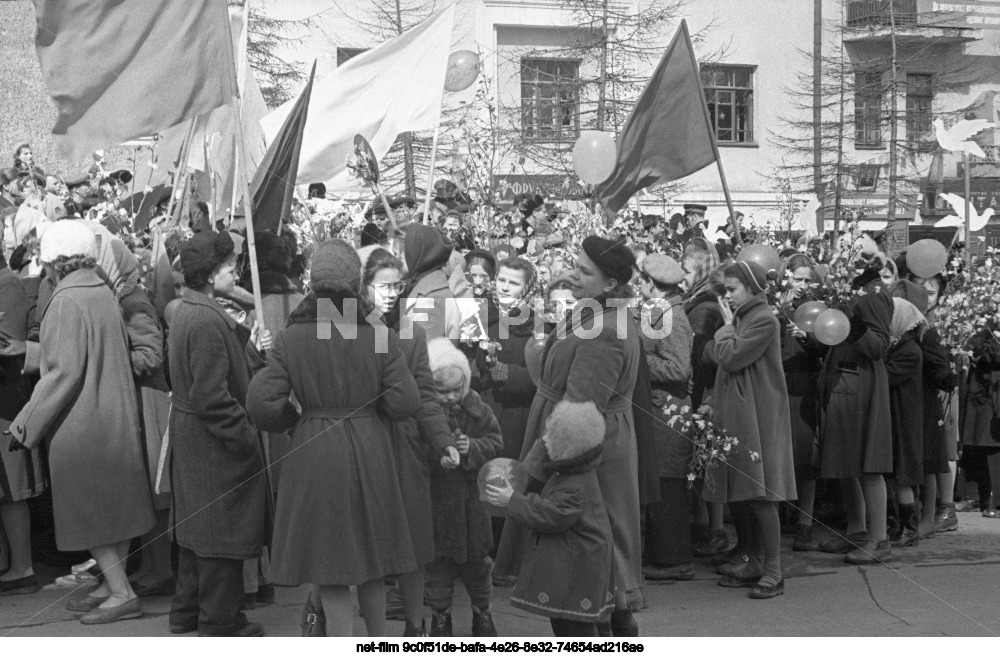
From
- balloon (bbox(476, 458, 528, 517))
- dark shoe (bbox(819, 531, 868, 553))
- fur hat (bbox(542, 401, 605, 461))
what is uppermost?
fur hat (bbox(542, 401, 605, 461))

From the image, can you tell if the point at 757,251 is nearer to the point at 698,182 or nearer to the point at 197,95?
the point at 197,95

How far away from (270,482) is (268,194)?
2146 millimetres

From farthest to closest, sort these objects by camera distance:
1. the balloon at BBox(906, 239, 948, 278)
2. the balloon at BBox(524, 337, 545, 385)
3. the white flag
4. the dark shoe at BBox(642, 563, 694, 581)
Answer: the balloon at BBox(906, 239, 948, 278) → the white flag → the dark shoe at BBox(642, 563, 694, 581) → the balloon at BBox(524, 337, 545, 385)

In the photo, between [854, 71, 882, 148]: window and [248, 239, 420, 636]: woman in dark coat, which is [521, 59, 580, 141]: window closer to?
[854, 71, 882, 148]: window

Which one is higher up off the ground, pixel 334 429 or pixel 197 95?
pixel 197 95

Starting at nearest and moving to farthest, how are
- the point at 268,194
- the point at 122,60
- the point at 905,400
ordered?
the point at 122,60, the point at 268,194, the point at 905,400

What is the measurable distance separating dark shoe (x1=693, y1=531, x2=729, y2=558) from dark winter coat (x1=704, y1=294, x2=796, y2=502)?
0.95 metres

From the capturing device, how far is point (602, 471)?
4.68 metres

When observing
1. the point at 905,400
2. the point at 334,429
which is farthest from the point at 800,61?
the point at 334,429

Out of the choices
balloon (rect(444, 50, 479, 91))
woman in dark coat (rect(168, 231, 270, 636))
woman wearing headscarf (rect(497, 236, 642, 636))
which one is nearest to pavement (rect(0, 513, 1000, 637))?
woman in dark coat (rect(168, 231, 270, 636))

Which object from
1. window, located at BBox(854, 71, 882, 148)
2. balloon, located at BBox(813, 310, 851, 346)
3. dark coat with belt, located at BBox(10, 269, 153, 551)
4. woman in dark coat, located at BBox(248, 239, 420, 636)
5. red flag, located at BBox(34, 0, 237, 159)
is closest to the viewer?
woman in dark coat, located at BBox(248, 239, 420, 636)

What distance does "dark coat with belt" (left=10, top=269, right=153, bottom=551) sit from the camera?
17.9ft

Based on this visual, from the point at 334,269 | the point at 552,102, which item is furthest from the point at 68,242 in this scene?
the point at 552,102

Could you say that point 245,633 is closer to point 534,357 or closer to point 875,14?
point 534,357
